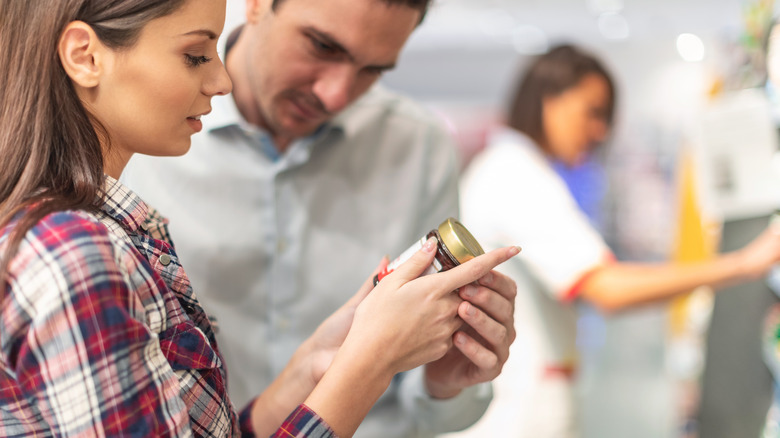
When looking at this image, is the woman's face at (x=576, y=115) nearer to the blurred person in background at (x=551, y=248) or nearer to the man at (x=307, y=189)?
the blurred person in background at (x=551, y=248)

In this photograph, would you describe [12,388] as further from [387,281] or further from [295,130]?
[295,130]

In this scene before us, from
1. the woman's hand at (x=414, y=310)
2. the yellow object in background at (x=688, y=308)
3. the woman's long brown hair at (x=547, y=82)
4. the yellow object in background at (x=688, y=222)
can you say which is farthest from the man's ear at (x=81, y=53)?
the yellow object in background at (x=688, y=222)

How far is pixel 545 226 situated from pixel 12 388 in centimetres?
149

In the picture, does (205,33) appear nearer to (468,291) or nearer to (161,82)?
(161,82)

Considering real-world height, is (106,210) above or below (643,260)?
above

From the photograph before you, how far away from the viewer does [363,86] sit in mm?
1080

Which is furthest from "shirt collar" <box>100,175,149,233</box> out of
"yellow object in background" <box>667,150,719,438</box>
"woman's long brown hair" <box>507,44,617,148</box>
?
"yellow object in background" <box>667,150,719,438</box>

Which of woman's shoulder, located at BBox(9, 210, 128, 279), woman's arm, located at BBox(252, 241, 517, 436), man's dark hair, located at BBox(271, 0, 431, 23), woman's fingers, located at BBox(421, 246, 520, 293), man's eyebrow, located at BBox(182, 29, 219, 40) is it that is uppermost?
man's dark hair, located at BBox(271, 0, 431, 23)

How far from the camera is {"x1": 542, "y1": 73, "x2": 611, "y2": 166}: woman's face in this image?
6.93 feet

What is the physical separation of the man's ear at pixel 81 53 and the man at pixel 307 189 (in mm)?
257

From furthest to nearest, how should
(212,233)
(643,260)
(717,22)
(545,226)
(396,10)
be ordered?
(643,260) → (717,22) → (545,226) → (212,233) → (396,10)

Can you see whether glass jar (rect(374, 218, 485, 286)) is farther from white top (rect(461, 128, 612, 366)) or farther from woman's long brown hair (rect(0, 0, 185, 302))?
white top (rect(461, 128, 612, 366))

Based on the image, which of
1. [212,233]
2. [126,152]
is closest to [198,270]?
[212,233]

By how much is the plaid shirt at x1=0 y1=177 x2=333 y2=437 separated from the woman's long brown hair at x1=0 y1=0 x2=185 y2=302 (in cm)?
6
